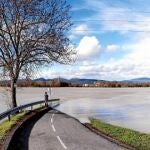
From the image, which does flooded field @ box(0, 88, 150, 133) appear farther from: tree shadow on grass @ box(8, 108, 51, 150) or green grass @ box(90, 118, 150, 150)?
tree shadow on grass @ box(8, 108, 51, 150)

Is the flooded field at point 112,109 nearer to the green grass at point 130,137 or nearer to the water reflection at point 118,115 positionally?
the water reflection at point 118,115

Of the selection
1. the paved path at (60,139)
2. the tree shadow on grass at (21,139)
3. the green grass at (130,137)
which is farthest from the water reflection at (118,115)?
the tree shadow on grass at (21,139)

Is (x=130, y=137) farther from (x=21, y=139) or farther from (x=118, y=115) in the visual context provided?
(x=118, y=115)

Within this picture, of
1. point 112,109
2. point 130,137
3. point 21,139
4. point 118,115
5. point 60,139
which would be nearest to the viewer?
point 60,139

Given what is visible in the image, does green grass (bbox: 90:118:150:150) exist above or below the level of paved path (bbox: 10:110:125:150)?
below

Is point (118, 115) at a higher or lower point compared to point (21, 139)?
lower

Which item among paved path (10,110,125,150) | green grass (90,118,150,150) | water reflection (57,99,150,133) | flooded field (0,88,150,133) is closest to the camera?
paved path (10,110,125,150)

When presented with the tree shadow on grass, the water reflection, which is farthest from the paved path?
the water reflection

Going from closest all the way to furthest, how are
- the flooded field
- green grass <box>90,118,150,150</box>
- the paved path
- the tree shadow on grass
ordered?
1. the paved path
2. the tree shadow on grass
3. green grass <box>90,118,150,150</box>
4. the flooded field

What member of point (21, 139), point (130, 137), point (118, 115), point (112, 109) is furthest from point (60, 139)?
point (112, 109)

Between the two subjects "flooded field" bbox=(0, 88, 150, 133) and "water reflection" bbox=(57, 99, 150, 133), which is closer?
"water reflection" bbox=(57, 99, 150, 133)

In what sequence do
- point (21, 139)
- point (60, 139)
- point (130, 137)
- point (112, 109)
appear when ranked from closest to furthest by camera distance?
point (60, 139)
point (21, 139)
point (130, 137)
point (112, 109)

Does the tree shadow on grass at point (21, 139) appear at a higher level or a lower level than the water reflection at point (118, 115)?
higher

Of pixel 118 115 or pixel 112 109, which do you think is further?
pixel 112 109
